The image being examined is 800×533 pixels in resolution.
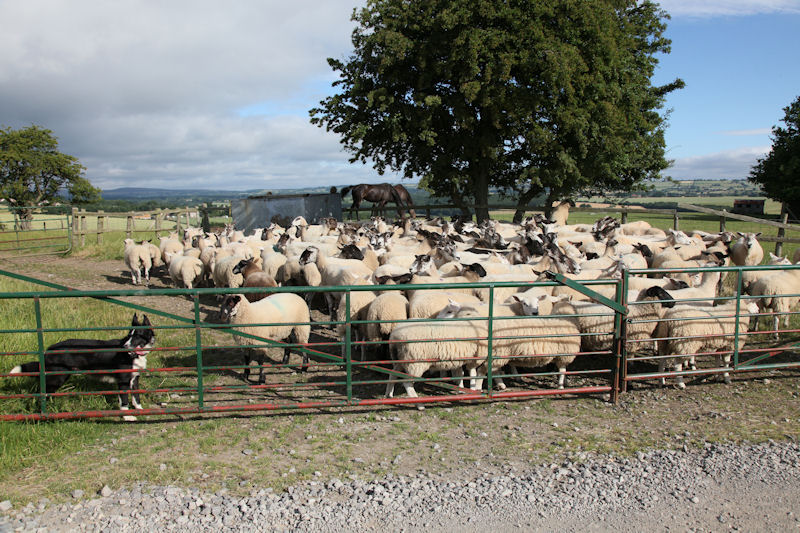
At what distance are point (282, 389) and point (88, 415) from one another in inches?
85.5

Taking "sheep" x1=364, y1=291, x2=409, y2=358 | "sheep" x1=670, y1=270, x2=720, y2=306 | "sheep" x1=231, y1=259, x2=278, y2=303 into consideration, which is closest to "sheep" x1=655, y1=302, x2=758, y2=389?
"sheep" x1=670, y1=270, x2=720, y2=306

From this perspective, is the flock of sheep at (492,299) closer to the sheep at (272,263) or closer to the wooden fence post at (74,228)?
the sheep at (272,263)

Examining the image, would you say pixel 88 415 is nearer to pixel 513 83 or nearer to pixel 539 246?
pixel 539 246

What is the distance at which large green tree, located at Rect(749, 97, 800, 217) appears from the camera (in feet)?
137

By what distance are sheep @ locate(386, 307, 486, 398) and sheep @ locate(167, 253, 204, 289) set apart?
8.67 metres

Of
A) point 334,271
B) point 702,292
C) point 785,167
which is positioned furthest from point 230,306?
point 785,167

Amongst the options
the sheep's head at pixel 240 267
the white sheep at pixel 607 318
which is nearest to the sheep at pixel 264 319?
the white sheep at pixel 607 318

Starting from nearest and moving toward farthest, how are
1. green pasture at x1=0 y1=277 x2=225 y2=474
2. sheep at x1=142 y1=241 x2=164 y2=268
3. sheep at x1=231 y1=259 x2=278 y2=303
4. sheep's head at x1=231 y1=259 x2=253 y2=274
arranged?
green pasture at x1=0 y1=277 x2=225 y2=474 → sheep at x1=231 y1=259 x2=278 y2=303 → sheep's head at x1=231 y1=259 x2=253 y2=274 → sheep at x1=142 y1=241 x2=164 y2=268

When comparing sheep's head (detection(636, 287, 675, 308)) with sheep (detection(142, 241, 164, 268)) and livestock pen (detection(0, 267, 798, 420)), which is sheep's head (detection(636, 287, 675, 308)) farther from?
sheep (detection(142, 241, 164, 268))

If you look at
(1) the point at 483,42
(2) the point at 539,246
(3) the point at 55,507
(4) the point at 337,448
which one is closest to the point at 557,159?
(1) the point at 483,42

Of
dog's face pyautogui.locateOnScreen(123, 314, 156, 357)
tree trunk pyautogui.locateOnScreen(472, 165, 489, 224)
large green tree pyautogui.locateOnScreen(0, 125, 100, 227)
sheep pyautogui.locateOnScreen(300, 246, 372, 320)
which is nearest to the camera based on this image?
dog's face pyautogui.locateOnScreen(123, 314, 156, 357)

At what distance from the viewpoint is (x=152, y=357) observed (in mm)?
8117

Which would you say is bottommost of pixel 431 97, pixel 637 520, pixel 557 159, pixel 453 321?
pixel 637 520

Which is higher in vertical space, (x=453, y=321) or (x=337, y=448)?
(x=453, y=321)
